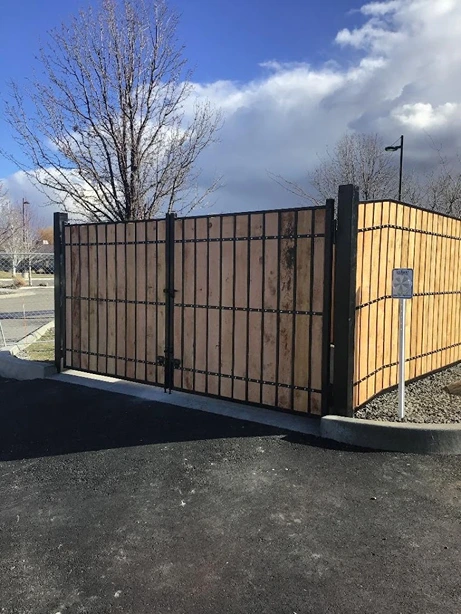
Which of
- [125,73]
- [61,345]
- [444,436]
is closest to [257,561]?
[444,436]

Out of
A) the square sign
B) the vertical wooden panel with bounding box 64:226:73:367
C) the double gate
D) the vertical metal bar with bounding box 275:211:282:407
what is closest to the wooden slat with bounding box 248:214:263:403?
the double gate

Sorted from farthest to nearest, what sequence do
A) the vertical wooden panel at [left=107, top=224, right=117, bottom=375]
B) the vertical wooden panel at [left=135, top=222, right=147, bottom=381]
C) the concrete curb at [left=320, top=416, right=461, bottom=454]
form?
1. the vertical wooden panel at [left=107, top=224, right=117, bottom=375]
2. the vertical wooden panel at [left=135, top=222, right=147, bottom=381]
3. the concrete curb at [left=320, top=416, right=461, bottom=454]

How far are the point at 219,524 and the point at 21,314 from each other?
16184 mm

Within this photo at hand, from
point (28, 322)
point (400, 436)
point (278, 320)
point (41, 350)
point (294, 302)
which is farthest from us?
point (28, 322)

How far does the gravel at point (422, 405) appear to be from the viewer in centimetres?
487

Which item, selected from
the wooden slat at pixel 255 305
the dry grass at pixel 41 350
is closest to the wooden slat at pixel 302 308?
the wooden slat at pixel 255 305

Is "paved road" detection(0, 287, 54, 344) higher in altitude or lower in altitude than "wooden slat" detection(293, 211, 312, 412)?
lower

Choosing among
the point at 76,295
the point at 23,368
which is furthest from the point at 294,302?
the point at 23,368

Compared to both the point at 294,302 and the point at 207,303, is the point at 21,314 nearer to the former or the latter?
the point at 207,303

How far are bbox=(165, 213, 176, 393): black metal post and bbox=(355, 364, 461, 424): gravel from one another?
2.41m

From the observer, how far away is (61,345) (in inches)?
295

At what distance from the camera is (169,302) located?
242 inches

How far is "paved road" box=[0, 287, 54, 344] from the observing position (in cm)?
1273

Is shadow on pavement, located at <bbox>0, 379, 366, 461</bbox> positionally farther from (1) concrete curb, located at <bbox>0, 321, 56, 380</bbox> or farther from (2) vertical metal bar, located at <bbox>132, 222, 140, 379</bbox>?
(1) concrete curb, located at <bbox>0, 321, 56, 380</bbox>
